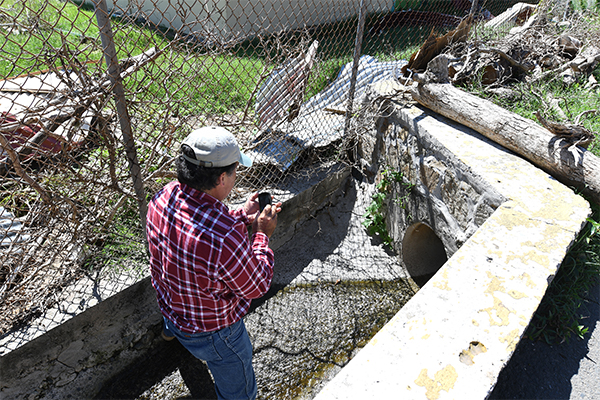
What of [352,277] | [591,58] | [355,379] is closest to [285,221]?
[352,277]

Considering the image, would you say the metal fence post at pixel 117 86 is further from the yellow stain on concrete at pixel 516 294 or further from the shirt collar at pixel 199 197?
the yellow stain on concrete at pixel 516 294

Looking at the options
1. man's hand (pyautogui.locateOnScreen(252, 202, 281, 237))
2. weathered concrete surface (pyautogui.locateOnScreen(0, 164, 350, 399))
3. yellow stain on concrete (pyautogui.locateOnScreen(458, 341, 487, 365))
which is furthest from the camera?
weathered concrete surface (pyautogui.locateOnScreen(0, 164, 350, 399))

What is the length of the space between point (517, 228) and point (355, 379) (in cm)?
146

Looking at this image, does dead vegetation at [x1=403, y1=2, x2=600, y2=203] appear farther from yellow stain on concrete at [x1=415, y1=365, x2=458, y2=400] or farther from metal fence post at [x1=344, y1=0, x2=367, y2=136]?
yellow stain on concrete at [x1=415, y1=365, x2=458, y2=400]

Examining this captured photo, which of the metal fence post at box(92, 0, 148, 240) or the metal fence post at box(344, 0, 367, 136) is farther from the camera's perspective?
the metal fence post at box(344, 0, 367, 136)

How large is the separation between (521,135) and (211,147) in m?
2.52

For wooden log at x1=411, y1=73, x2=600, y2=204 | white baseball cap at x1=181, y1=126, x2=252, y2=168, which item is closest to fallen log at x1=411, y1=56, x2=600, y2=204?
wooden log at x1=411, y1=73, x2=600, y2=204

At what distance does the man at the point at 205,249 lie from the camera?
1508mm

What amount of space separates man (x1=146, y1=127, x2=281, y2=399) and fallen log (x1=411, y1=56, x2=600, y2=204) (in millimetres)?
2227

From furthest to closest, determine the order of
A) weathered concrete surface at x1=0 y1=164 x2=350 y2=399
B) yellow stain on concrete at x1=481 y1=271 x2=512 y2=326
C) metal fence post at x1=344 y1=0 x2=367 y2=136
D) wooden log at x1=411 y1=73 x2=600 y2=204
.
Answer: metal fence post at x1=344 y1=0 x2=367 y2=136 → wooden log at x1=411 y1=73 x2=600 y2=204 → weathered concrete surface at x1=0 y1=164 x2=350 y2=399 → yellow stain on concrete at x1=481 y1=271 x2=512 y2=326

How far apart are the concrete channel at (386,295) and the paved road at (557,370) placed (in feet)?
2.21

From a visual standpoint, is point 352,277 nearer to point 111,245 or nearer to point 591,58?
point 111,245

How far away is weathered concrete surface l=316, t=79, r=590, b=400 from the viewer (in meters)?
1.46

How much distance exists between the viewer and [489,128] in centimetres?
297
